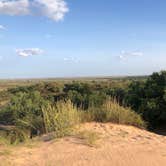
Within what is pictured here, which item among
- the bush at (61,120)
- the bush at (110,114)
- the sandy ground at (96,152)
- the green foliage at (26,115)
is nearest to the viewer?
the sandy ground at (96,152)

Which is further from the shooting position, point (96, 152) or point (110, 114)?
point (110, 114)

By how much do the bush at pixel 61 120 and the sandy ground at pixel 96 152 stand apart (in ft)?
2.13

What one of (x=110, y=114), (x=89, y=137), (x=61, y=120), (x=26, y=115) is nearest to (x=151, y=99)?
(x=110, y=114)

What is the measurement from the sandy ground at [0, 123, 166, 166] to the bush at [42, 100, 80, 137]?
0.65 metres

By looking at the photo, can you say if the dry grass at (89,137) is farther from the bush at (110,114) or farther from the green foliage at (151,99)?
the green foliage at (151,99)

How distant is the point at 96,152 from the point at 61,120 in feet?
8.15

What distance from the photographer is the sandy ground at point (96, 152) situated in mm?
7723

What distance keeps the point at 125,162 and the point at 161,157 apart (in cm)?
106

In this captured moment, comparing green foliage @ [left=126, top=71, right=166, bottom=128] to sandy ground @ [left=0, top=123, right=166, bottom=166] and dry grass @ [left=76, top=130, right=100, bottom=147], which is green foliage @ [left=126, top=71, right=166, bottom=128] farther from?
dry grass @ [left=76, top=130, right=100, bottom=147]

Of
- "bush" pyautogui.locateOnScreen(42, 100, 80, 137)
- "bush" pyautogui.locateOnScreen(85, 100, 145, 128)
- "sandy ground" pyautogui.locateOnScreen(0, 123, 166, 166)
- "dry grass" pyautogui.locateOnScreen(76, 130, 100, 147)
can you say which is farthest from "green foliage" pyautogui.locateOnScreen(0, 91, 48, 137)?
"sandy ground" pyautogui.locateOnScreen(0, 123, 166, 166)

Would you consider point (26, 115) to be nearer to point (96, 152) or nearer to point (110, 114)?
point (110, 114)

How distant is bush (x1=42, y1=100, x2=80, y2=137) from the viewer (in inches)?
408

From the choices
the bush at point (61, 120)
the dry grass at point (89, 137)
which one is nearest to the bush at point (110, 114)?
the bush at point (61, 120)

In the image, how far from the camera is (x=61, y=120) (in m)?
10.7
